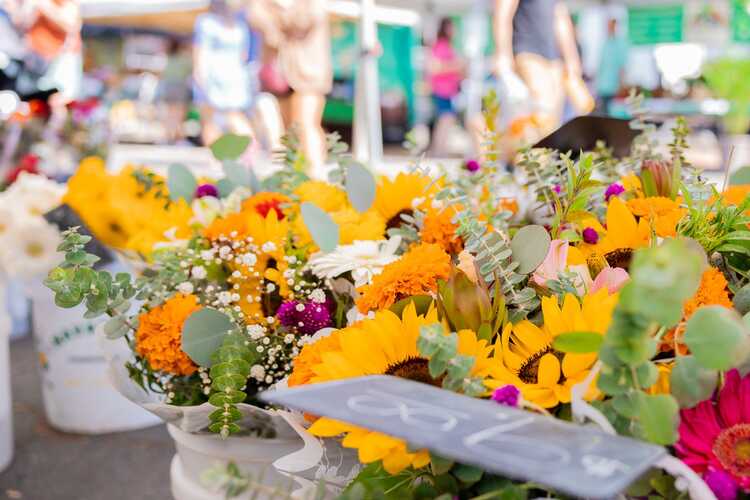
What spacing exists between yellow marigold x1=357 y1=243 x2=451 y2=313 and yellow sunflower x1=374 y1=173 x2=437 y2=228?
0.24 meters

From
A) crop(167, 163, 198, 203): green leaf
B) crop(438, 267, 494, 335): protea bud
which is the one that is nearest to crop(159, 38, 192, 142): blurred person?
crop(167, 163, 198, 203): green leaf

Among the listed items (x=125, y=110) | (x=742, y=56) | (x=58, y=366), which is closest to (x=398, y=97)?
(x=125, y=110)

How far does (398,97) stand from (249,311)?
6.75 m

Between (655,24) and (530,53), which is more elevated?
(655,24)

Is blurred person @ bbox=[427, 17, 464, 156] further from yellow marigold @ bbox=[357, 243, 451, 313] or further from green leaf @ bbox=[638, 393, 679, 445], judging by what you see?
green leaf @ bbox=[638, 393, 679, 445]

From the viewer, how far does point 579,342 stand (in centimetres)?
45

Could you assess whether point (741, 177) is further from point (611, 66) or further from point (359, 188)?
point (611, 66)

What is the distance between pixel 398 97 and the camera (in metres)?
7.32

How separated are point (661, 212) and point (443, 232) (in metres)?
0.20

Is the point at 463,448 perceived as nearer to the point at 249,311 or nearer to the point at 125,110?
the point at 249,311

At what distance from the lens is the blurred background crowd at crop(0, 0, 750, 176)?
3.04 metres

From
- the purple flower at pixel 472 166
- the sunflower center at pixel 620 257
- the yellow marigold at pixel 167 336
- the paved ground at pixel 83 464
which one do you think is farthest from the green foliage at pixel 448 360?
the paved ground at pixel 83 464

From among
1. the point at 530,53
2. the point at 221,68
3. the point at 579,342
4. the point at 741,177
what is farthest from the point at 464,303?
the point at 221,68

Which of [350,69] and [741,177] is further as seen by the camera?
[350,69]
